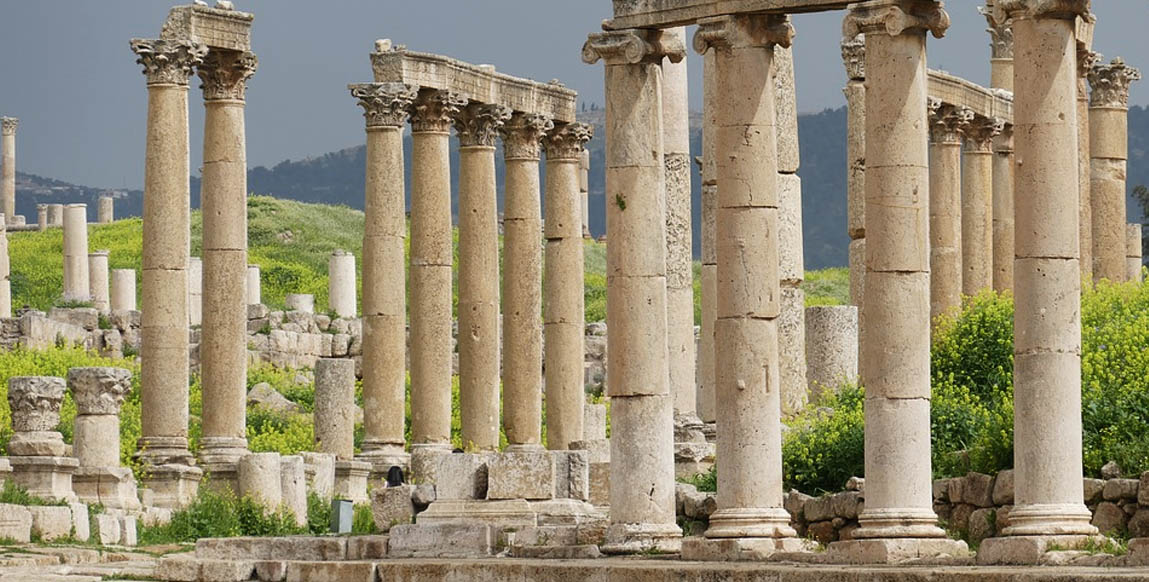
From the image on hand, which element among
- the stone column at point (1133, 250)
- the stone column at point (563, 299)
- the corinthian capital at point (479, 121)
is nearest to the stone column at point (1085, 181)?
the stone column at point (563, 299)

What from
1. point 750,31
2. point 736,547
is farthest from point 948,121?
point 736,547

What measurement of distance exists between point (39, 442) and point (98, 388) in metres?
2.62

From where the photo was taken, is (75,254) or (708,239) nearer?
(708,239)

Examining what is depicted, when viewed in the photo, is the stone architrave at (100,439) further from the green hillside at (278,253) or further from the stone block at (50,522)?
the green hillside at (278,253)

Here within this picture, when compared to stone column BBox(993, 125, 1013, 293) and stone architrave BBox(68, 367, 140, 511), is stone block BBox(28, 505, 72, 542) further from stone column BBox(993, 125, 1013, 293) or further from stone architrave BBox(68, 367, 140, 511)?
stone column BBox(993, 125, 1013, 293)

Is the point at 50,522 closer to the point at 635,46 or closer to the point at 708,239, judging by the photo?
the point at 708,239

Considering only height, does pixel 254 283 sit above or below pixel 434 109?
below

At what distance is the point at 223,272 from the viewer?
47.3m

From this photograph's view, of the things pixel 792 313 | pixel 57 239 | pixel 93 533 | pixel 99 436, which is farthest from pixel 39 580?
pixel 57 239

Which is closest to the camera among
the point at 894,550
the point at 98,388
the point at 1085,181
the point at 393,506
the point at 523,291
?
the point at 894,550

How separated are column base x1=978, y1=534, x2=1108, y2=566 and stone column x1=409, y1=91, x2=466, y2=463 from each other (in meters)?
20.7

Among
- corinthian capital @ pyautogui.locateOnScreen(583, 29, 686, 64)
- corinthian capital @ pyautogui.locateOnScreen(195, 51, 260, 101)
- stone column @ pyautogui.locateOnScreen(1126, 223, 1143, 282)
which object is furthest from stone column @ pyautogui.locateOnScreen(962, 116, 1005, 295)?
corinthian capital @ pyautogui.locateOnScreen(583, 29, 686, 64)

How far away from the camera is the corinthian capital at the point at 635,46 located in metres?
34.5

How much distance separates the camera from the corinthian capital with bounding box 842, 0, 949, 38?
3198 cm
